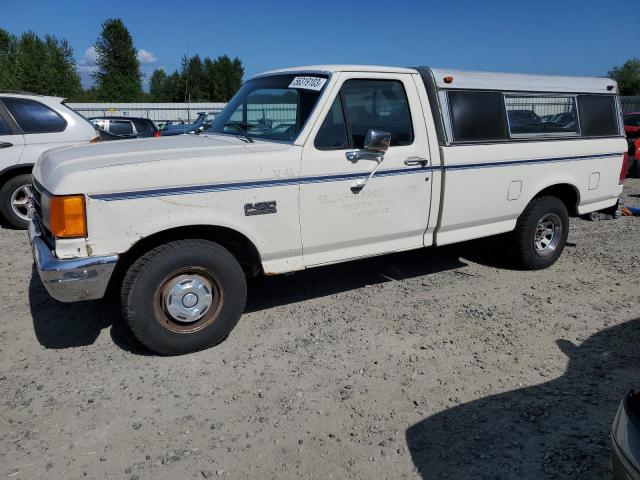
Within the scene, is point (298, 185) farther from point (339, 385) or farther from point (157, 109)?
point (157, 109)

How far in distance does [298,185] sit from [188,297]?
1.13 m

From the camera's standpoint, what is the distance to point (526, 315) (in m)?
4.57

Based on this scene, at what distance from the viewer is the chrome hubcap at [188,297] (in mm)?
3652

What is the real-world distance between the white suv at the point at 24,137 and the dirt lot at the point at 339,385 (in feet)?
6.85

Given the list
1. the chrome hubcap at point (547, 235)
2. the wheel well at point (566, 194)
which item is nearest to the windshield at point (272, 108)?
the wheel well at point (566, 194)

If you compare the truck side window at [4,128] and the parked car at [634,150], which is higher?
the truck side window at [4,128]

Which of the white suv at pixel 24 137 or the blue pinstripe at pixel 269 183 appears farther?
the white suv at pixel 24 137

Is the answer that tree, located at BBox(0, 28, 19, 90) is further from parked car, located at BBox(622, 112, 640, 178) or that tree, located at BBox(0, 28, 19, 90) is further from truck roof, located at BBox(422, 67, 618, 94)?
truck roof, located at BBox(422, 67, 618, 94)

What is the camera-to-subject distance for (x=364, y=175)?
13.7 ft

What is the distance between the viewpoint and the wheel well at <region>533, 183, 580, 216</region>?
18.5 ft

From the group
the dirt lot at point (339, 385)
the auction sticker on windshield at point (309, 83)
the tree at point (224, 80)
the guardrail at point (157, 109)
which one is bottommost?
the dirt lot at point (339, 385)

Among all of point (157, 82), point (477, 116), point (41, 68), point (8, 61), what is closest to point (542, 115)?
point (477, 116)

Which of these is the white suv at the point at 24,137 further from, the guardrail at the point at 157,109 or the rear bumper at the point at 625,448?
the guardrail at the point at 157,109

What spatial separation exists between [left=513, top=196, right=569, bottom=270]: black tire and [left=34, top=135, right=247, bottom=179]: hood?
310 centimetres
